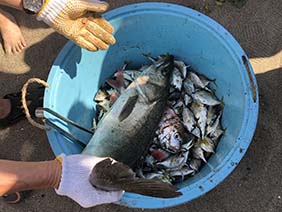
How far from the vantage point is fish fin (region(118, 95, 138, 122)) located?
7.92 feet

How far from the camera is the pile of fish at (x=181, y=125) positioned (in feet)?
8.00

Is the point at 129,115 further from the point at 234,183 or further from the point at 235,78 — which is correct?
the point at 234,183

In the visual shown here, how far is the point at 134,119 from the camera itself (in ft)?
7.93

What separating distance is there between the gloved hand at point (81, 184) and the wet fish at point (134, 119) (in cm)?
29

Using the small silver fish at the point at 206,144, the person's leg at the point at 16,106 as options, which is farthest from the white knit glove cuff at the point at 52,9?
the small silver fish at the point at 206,144

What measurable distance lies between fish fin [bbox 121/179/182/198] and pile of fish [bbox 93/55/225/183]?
0.49 metres

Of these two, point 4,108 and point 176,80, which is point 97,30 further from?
point 4,108

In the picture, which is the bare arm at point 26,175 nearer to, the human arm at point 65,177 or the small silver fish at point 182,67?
the human arm at point 65,177

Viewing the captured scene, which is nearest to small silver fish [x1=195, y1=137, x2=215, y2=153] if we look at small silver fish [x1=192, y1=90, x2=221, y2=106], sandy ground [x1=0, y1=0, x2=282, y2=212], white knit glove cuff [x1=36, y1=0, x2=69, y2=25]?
small silver fish [x1=192, y1=90, x2=221, y2=106]

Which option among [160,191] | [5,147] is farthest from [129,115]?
[5,147]

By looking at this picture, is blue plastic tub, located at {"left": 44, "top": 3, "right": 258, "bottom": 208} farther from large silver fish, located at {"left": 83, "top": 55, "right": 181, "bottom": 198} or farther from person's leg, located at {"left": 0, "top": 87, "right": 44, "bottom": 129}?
person's leg, located at {"left": 0, "top": 87, "right": 44, "bottom": 129}

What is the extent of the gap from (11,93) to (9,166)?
1.20 meters

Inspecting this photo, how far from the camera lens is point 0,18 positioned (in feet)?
10.3

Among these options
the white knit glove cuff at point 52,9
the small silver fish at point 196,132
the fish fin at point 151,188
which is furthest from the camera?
the small silver fish at point 196,132
